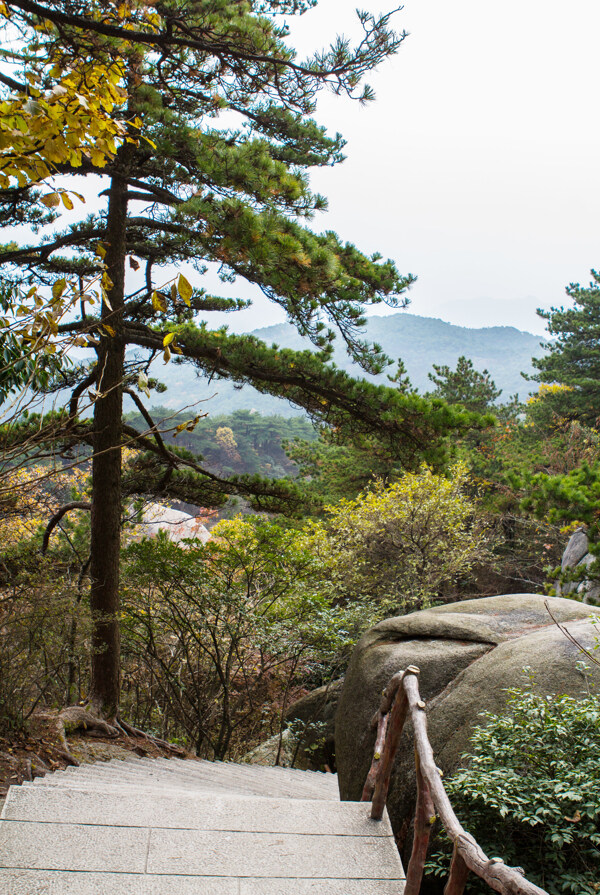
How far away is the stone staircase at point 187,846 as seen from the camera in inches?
80.2

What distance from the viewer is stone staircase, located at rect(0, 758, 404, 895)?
6.68ft

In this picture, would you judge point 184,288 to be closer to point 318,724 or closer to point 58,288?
point 58,288

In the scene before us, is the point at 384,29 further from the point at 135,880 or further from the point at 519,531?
the point at 519,531

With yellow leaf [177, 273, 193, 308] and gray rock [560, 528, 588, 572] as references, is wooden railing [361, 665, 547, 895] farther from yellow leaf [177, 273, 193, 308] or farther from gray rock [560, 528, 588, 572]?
gray rock [560, 528, 588, 572]

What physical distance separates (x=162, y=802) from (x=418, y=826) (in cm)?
128

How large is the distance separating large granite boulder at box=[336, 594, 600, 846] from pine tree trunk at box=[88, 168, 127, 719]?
2765mm

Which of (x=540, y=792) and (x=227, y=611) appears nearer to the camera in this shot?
(x=540, y=792)

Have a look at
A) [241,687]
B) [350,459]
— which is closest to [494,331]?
[350,459]

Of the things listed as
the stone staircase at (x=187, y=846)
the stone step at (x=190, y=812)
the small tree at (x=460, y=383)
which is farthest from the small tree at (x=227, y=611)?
the small tree at (x=460, y=383)

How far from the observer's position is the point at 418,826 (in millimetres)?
2055

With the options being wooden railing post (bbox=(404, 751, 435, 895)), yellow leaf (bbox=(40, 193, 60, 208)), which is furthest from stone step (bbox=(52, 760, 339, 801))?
yellow leaf (bbox=(40, 193, 60, 208))

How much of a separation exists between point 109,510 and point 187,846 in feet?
14.6

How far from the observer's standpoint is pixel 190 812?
2.61m

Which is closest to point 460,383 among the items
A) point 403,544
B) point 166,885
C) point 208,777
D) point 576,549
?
point 576,549
